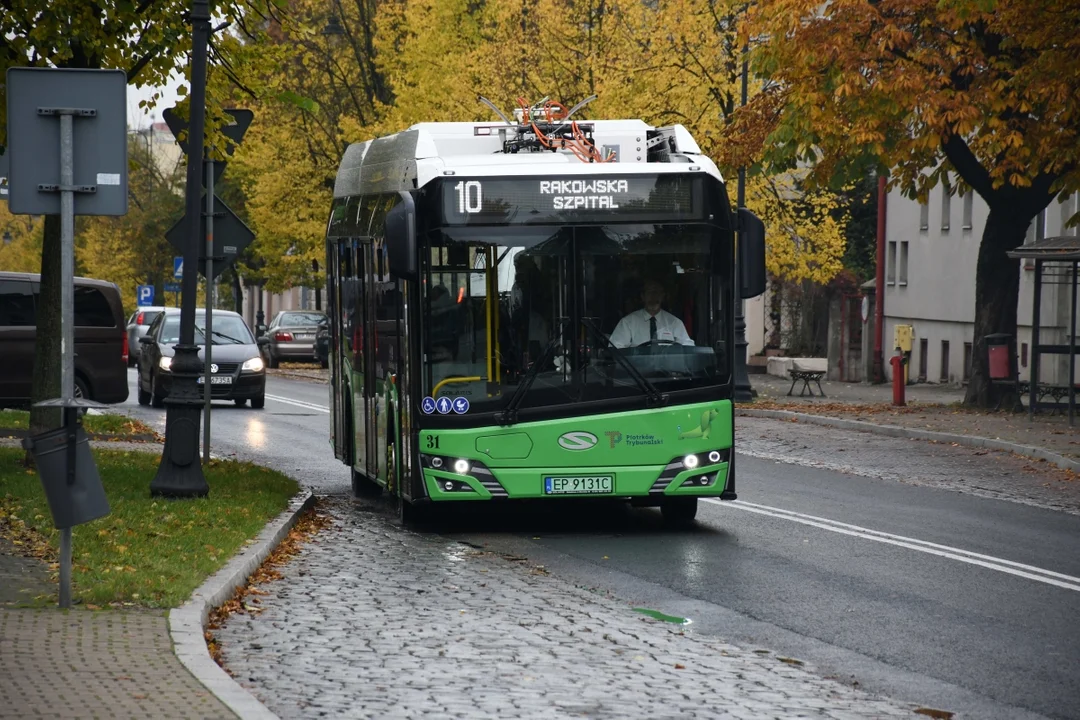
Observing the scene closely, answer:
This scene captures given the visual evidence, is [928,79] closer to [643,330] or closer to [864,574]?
[643,330]

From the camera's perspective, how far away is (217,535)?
12.3 meters

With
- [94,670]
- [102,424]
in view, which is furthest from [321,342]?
[94,670]

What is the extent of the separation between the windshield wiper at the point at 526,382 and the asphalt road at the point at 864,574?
3.02ft

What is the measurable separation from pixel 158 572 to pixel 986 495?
9.70 metres

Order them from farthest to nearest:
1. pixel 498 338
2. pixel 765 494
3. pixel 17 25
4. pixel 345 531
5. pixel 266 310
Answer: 1. pixel 266 310
2. pixel 765 494
3. pixel 17 25
4. pixel 345 531
5. pixel 498 338

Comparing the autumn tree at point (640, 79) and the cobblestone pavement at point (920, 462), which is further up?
the autumn tree at point (640, 79)

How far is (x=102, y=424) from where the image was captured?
24250 mm

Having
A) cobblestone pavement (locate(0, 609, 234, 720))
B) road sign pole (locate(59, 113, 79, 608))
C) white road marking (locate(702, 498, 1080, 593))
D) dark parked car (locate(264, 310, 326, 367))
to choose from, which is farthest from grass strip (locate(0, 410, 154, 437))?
dark parked car (locate(264, 310, 326, 367))

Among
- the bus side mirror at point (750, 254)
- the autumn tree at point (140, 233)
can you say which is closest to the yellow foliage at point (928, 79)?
the bus side mirror at point (750, 254)

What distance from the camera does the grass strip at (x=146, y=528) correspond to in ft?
32.4

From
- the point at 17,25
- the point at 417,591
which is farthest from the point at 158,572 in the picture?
the point at 17,25

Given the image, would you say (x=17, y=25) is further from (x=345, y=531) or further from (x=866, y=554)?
(x=866, y=554)

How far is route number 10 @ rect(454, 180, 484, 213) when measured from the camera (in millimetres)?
13289

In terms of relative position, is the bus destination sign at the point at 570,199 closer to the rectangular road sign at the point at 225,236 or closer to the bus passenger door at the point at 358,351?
the bus passenger door at the point at 358,351
